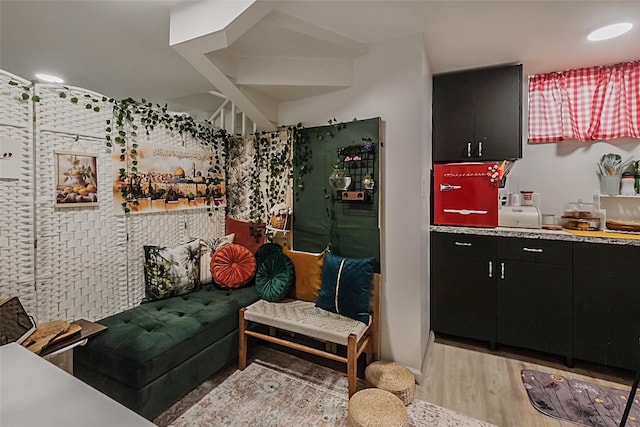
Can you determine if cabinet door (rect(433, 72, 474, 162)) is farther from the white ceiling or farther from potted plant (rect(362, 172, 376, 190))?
potted plant (rect(362, 172, 376, 190))

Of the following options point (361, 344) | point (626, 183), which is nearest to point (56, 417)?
point (361, 344)

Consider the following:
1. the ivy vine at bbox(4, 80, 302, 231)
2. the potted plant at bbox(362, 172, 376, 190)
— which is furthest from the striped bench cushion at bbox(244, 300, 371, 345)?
the potted plant at bbox(362, 172, 376, 190)

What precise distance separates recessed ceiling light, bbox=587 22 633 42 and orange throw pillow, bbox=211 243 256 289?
308 centimetres

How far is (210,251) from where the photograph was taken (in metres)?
2.74

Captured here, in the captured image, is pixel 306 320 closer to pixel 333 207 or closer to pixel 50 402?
pixel 333 207

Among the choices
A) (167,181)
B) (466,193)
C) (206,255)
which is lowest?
(206,255)

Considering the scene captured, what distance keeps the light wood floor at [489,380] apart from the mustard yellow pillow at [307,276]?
3.37 feet

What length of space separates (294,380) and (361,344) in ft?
1.87

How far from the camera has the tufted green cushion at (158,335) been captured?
1681 millimetres

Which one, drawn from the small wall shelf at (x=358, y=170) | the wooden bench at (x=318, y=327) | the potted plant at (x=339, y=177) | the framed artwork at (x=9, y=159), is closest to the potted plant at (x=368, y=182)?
the small wall shelf at (x=358, y=170)

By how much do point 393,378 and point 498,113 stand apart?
2.31 metres

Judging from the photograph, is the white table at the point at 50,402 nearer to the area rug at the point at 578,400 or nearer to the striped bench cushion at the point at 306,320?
the striped bench cushion at the point at 306,320

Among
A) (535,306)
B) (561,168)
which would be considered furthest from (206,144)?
(561,168)

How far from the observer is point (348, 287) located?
7.15 feet
